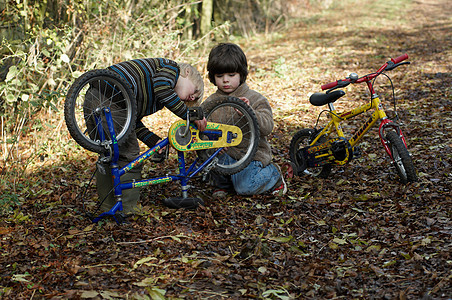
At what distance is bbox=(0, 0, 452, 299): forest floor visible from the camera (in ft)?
9.38

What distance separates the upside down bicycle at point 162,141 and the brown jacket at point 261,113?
0.14 m

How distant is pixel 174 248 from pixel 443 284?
1789 millimetres

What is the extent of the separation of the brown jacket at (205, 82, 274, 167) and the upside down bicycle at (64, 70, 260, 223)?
0.14m

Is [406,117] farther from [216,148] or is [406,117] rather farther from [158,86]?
[158,86]

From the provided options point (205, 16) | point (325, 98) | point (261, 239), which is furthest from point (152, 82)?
point (205, 16)

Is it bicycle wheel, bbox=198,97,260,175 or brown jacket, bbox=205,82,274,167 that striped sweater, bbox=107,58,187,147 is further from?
brown jacket, bbox=205,82,274,167

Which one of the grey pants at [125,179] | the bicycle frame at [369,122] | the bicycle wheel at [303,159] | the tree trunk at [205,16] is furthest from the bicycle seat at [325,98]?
the tree trunk at [205,16]

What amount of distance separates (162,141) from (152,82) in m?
0.50

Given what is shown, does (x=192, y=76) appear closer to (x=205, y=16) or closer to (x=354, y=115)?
(x=354, y=115)

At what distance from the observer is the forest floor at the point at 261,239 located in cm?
286

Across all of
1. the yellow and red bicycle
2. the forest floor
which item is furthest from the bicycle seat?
the forest floor

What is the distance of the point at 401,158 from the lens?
4270 millimetres

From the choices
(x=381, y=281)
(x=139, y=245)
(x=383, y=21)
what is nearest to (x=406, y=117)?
(x=381, y=281)

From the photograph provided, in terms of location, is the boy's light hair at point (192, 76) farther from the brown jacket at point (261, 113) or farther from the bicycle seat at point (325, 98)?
the bicycle seat at point (325, 98)
